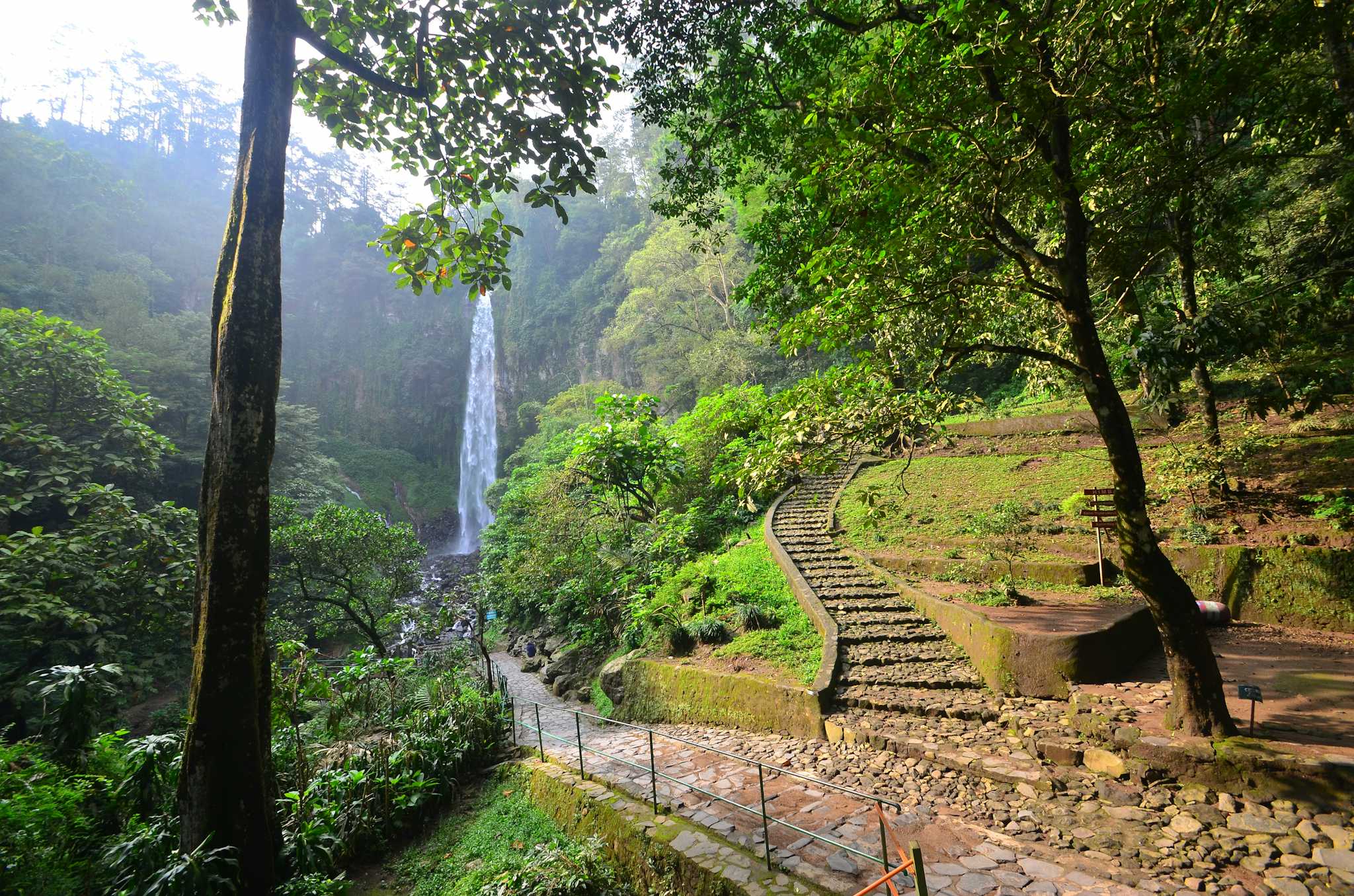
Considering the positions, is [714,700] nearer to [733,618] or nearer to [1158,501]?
[733,618]

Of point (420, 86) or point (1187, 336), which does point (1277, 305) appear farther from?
point (420, 86)

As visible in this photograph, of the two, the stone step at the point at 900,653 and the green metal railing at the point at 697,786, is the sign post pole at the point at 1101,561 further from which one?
the green metal railing at the point at 697,786

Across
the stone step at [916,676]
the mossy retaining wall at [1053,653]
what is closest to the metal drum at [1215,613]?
the mossy retaining wall at [1053,653]

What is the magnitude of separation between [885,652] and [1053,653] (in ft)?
5.71

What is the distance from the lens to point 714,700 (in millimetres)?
6676

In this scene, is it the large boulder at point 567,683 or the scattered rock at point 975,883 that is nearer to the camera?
the scattered rock at point 975,883

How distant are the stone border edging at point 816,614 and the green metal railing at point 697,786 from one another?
3.04ft

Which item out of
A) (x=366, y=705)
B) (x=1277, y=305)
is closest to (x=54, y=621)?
(x=366, y=705)

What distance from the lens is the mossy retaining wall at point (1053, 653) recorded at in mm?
4988

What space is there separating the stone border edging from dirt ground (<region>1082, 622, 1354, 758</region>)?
7.47ft

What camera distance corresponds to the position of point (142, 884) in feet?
10.6

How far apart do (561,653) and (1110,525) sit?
31.5ft

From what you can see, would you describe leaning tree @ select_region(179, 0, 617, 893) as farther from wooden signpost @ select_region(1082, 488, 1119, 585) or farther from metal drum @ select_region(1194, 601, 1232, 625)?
metal drum @ select_region(1194, 601, 1232, 625)

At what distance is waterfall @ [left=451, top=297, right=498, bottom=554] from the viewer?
32125 mm
